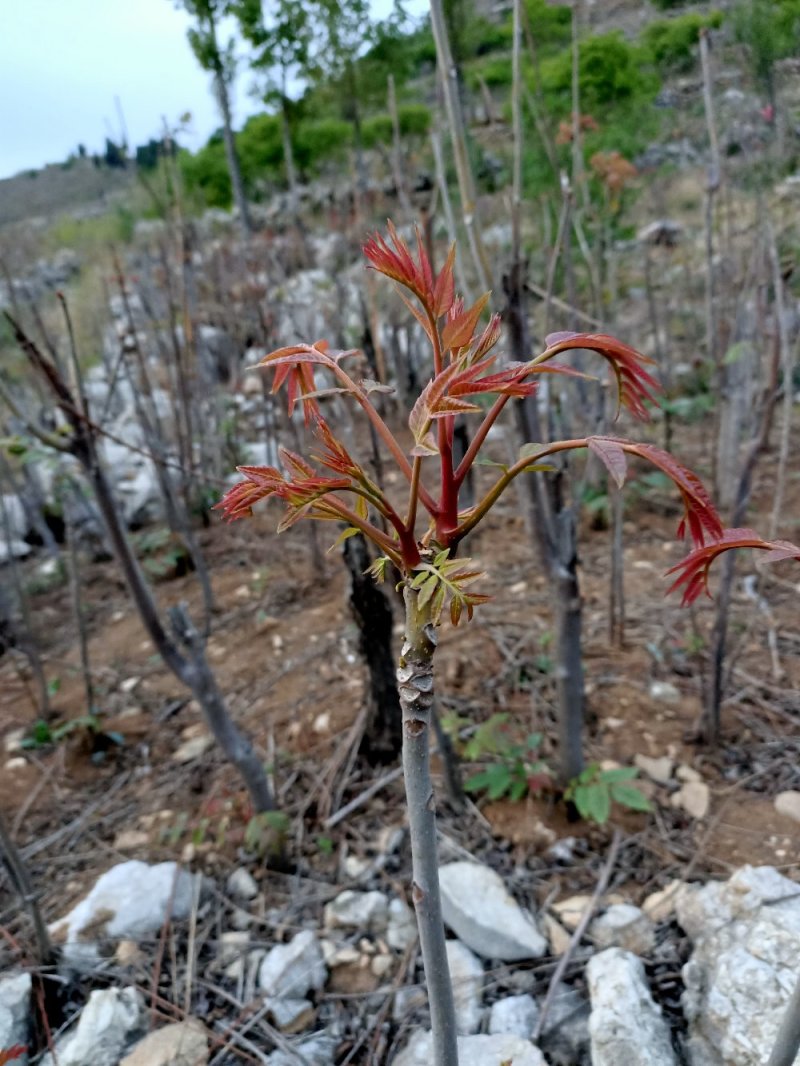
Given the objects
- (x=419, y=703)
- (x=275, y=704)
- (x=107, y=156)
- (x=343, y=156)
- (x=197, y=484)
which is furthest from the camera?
(x=343, y=156)

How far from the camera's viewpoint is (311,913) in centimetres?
158

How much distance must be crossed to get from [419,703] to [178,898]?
4.53 ft

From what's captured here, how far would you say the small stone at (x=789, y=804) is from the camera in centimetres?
160

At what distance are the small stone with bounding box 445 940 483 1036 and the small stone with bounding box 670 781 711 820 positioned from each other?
65cm

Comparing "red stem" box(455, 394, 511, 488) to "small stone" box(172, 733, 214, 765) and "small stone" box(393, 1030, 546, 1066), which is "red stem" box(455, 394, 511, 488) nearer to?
"small stone" box(393, 1030, 546, 1066)

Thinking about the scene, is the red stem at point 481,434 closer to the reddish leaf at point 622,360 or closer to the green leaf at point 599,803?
the reddish leaf at point 622,360

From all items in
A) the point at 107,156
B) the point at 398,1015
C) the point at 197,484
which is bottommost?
the point at 398,1015

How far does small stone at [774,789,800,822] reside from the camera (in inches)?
62.9

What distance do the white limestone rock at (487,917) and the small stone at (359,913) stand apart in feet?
0.53

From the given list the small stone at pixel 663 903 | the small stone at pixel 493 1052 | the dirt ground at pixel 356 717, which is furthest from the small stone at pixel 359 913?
the small stone at pixel 663 903

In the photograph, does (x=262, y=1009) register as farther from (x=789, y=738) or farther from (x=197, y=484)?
(x=197, y=484)

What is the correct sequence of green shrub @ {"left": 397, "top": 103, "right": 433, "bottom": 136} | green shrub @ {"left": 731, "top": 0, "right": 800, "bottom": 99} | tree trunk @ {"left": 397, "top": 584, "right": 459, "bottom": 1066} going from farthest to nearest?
green shrub @ {"left": 397, "top": 103, "right": 433, "bottom": 136}
green shrub @ {"left": 731, "top": 0, "right": 800, "bottom": 99}
tree trunk @ {"left": 397, "top": 584, "right": 459, "bottom": 1066}

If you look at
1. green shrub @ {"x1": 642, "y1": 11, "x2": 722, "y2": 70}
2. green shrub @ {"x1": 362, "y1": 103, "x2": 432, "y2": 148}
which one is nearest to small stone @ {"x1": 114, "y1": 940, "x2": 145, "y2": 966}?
green shrub @ {"x1": 642, "y1": 11, "x2": 722, "y2": 70}

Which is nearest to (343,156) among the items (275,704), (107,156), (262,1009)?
(107,156)
